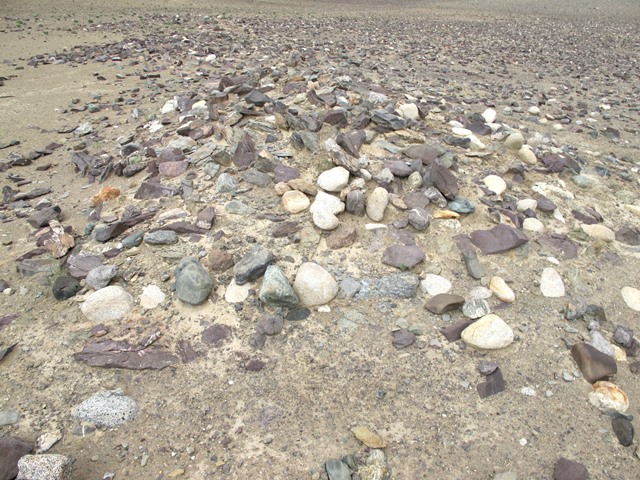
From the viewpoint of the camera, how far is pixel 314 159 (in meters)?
3.59

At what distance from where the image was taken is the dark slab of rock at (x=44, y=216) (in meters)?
3.54

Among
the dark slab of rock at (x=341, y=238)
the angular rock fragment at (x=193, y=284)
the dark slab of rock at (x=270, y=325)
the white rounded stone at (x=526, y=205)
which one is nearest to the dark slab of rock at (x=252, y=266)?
the angular rock fragment at (x=193, y=284)


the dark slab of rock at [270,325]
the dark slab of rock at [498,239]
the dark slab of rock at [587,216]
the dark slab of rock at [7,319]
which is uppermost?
the dark slab of rock at [498,239]

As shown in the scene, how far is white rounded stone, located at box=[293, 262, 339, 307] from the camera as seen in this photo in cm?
263

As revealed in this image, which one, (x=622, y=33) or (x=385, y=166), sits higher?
(x=385, y=166)

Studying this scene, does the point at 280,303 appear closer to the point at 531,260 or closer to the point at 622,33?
the point at 531,260

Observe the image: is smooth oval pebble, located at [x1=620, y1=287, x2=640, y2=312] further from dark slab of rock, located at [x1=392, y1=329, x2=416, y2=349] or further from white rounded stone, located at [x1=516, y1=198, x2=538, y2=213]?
dark slab of rock, located at [x1=392, y1=329, x2=416, y2=349]

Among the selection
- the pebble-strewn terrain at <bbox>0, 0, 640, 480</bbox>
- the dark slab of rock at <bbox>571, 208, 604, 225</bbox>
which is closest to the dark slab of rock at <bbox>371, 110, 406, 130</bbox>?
the pebble-strewn terrain at <bbox>0, 0, 640, 480</bbox>

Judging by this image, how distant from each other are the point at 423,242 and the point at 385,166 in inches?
29.8

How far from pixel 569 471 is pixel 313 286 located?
1.49 metres

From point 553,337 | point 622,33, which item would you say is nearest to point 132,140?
point 553,337

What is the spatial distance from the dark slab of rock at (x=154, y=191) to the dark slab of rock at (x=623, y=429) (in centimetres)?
310

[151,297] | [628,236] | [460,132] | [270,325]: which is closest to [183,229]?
[151,297]

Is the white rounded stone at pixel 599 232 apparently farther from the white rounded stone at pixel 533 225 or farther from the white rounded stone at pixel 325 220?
the white rounded stone at pixel 325 220
